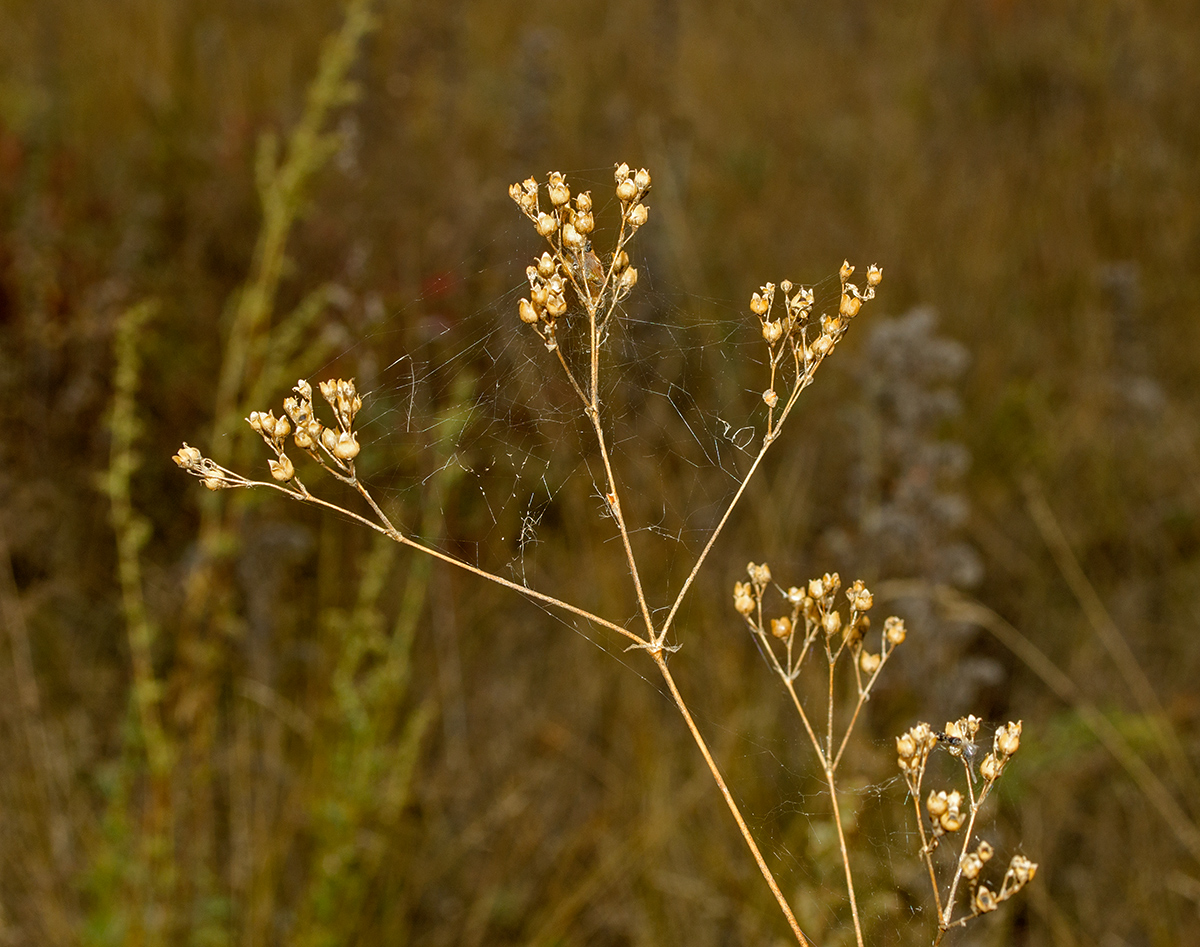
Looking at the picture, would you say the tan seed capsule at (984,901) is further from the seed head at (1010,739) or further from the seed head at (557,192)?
the seed head at (557,192)

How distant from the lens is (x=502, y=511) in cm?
305

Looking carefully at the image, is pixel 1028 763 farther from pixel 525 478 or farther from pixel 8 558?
pixel 8 558

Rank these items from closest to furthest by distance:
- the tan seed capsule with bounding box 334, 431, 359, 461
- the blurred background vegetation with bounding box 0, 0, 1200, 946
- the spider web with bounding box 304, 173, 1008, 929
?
the tan seed capsule with bounding box 334, 431, 359, 461 → the blurred background vegetation with bounding box 0, 0, 1200, 946 → the spider web with bounding box 304, 173, 1008, 929

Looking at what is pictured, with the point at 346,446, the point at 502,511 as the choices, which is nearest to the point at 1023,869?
the point at 346,446

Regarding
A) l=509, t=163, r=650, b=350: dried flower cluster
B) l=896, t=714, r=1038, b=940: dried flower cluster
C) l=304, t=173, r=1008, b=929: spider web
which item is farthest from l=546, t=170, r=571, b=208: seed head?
l=304, t=173, r=1008, b=929: spider web

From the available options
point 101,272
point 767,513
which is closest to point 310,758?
point 767,513

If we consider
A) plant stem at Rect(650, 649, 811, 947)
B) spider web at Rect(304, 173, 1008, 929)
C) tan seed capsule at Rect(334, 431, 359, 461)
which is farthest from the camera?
spider web at Rect(304, 173, 1008, 929)

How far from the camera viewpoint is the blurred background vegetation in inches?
78.7

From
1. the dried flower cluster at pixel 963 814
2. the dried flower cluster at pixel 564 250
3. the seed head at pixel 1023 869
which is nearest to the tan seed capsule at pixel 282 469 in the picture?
the dried flower cluster at pixel 564 250

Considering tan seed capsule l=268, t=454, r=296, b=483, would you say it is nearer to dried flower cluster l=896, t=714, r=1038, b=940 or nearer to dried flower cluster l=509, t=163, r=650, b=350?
dried flower cluster l=509, t=163, r=650, b=350

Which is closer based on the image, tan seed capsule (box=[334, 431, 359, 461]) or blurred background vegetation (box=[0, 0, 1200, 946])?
tan seed capsule (box=[334, 431, 359, 461])

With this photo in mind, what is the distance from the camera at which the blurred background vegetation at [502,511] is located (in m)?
2.00

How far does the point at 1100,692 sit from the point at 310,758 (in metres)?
2.09

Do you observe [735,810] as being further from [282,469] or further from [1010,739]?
[282,469]
